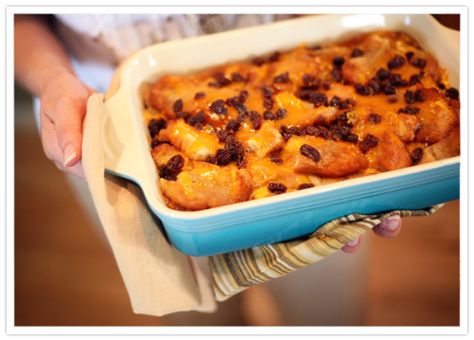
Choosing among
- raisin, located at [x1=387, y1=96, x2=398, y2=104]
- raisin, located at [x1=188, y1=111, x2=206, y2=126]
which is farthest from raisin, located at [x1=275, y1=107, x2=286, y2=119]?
raisin, located at [x1=387, y1=96, x2=398, y2=104]

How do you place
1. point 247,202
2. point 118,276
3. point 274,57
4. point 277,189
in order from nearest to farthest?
point 247,202 → point 277,189 → point 274,57 → point 118,276

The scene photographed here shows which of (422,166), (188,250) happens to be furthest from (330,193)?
(188,250)

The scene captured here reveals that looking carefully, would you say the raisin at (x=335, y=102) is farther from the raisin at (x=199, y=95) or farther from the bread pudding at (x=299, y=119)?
the raisin at (x=199, y=95)

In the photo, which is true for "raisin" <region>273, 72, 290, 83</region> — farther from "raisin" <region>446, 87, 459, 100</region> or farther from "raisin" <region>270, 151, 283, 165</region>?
"raisin" <region>446, 87, 459, 100</region>

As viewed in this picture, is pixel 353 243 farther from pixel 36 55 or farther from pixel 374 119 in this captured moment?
pixel 36 55

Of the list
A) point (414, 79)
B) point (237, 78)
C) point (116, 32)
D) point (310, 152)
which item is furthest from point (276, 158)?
point (116, 32)
